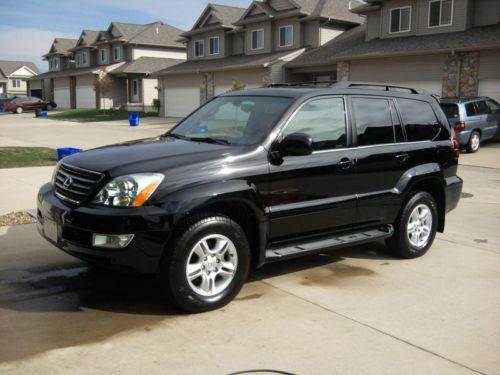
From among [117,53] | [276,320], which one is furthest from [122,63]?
[276,320]

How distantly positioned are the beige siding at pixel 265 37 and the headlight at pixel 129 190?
3187 cm

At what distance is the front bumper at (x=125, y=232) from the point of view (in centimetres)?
405

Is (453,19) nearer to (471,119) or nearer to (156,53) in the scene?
(471,119)

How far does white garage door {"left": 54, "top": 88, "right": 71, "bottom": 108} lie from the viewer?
2260 inches

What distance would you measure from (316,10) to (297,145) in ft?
98.9

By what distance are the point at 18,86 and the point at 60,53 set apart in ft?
93.4

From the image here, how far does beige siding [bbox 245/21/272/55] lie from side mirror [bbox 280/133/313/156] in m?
31.2

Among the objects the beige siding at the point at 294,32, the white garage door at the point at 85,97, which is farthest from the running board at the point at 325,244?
the white garage door at the point at 85,97

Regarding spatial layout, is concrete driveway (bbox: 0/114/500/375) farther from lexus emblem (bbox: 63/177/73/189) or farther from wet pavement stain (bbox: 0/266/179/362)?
lexus emblem (bbox: 63/177/73/189)

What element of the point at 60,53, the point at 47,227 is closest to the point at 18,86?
the point at 60,53

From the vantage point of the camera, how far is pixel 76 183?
4.49m

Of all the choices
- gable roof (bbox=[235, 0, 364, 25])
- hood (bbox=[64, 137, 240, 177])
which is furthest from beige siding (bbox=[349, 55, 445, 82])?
hood (bbox=[64, 137, 240, 177])

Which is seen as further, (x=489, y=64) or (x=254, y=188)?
(x=489, y=64)

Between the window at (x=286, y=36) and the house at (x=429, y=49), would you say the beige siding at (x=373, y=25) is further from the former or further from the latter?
the window at (x=286, y=36)
